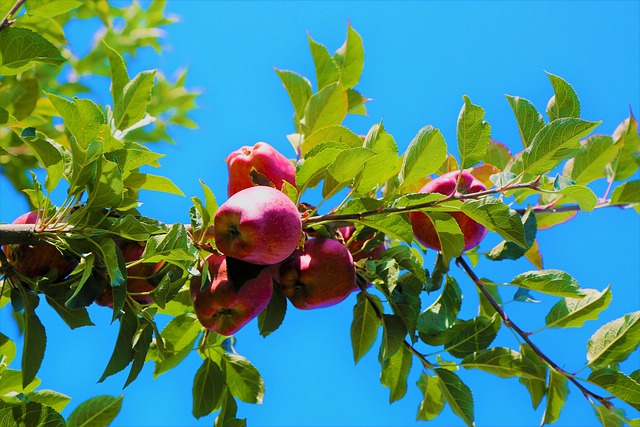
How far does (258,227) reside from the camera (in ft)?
3.69

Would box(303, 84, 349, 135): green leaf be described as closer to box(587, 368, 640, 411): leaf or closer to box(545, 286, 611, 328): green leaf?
box(545, 286, 611, 328): green leaf

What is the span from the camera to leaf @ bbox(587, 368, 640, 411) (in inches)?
52.6

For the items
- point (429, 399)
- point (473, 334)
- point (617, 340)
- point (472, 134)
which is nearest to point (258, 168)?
point (472, 134)

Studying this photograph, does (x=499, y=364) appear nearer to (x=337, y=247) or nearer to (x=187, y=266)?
(x=337, y=247)

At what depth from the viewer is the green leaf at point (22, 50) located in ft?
3.98

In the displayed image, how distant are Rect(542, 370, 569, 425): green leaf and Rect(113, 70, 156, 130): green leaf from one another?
0.99m

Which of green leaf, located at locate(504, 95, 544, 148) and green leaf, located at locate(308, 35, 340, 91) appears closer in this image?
green leaf, located at locate(504, 95, 544, 148)

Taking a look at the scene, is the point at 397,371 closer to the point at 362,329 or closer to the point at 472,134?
the point at 362,329

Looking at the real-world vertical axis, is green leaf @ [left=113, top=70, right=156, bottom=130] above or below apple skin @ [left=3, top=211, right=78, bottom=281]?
above

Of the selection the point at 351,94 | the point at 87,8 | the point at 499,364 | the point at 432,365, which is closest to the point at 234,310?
the point at 432,365

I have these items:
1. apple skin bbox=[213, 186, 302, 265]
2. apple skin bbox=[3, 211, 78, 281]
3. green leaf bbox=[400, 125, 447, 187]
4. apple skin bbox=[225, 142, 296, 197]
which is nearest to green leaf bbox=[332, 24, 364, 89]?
apple skin bbox=[225, 142, 296, 197]

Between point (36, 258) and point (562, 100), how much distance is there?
98 cm

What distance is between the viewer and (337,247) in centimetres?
130

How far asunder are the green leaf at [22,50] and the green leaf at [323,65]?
Result: 56 centimetres
